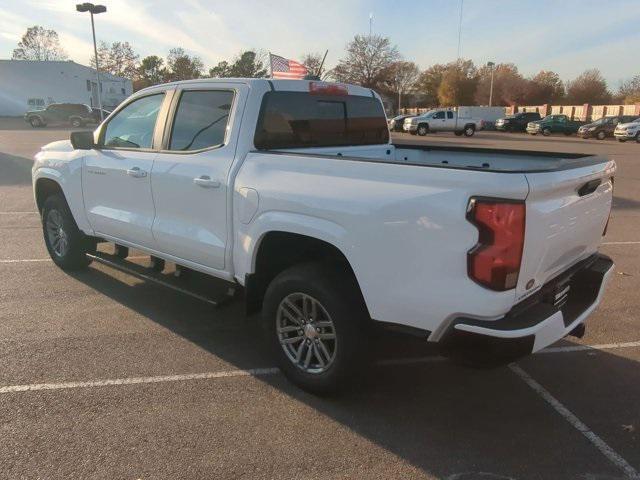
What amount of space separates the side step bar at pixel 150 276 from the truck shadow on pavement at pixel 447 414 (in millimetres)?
426

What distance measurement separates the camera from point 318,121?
4348mm

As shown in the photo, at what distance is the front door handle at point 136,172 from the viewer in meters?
4.41

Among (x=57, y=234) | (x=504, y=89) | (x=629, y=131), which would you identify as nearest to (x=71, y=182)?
(x=57, y=234)

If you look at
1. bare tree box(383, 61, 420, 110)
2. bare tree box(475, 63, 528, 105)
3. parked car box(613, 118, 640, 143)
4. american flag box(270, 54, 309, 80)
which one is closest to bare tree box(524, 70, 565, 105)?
bare tree box(475, 63, 528, 105)

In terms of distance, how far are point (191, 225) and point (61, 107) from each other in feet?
142

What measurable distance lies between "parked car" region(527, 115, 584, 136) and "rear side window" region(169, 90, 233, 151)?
45.4m

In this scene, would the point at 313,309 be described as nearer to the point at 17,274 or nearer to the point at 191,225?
the point at 191,225

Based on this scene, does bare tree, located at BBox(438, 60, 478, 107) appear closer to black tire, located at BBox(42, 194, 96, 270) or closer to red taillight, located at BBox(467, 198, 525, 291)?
black tire, located at BBox(42, 194, 96, 270)

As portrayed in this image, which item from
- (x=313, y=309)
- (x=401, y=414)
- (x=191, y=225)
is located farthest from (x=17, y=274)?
(x=401, y=414)

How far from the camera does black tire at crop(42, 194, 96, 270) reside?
5.60m

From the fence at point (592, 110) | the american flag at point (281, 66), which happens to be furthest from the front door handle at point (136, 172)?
the fence at point (592, 110)

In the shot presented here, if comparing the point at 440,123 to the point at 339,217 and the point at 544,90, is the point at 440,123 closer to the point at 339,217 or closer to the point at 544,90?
the point at 339,217

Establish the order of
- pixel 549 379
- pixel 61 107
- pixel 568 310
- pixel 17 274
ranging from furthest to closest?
pixel 61 107 → pixel 17 274 → pixel 549 379 → pixel 568 310

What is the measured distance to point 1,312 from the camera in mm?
4797
